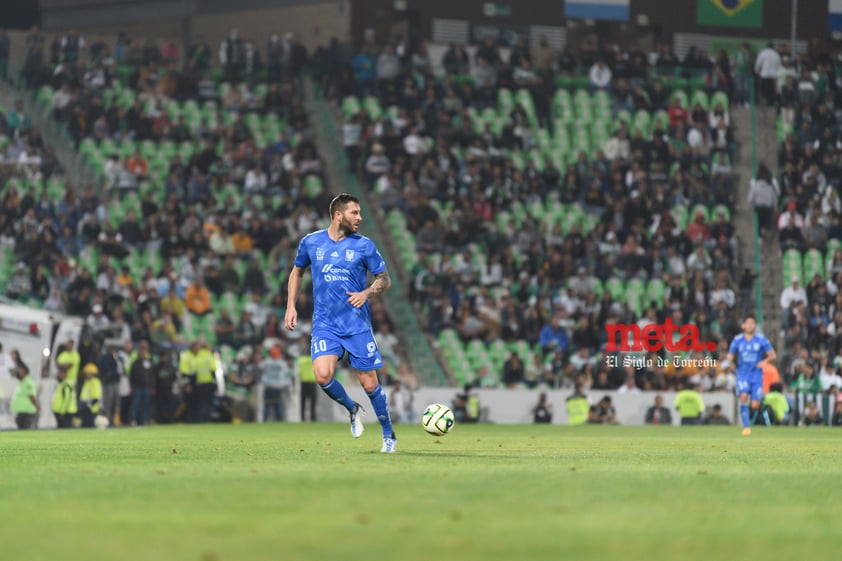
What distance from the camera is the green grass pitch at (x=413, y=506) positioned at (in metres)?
7.66

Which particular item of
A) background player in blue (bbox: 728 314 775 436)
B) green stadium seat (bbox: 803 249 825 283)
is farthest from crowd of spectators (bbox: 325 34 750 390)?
background player in blue (bbox: 728 314 775 436)

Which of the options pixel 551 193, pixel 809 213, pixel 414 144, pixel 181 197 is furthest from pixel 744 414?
pixel 181 197

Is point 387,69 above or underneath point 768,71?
underneath

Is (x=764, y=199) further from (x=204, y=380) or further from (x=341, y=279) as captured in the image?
(x=341, y=279)

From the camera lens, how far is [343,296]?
53.3 feet

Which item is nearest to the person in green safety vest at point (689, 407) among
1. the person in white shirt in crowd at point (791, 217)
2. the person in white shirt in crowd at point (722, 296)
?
the person in white shirt in crowd at point (722, 296)

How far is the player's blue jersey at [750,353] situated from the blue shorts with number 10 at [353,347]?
13.5m

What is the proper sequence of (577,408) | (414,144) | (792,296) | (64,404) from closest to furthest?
(64,404), (577,408), (792,296), (414,144)

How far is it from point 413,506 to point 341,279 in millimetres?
6704

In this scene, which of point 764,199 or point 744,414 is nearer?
point 744,414

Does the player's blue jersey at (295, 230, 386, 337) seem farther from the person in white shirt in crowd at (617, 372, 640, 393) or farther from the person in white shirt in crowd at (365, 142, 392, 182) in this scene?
the person in white shirt in crowd at (365, 142, 392, 182)

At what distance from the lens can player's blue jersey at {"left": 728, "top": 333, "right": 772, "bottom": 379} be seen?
28.1m

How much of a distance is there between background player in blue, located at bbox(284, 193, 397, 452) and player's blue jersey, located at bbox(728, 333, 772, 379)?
13.4 metres

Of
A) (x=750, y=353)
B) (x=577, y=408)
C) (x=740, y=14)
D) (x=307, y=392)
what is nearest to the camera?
(x=750, y=353)
